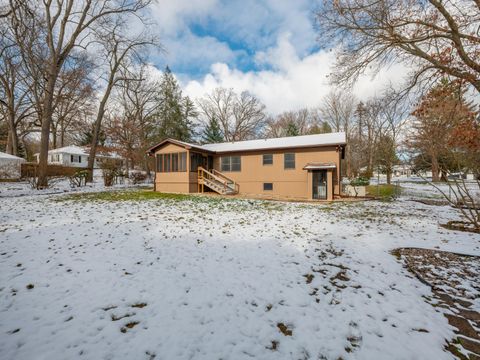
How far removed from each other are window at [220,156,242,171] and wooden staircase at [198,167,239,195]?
2.58 feet

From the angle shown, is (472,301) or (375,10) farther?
(375,10)

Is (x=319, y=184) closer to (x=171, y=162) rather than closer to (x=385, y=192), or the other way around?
(x=385, y=192)

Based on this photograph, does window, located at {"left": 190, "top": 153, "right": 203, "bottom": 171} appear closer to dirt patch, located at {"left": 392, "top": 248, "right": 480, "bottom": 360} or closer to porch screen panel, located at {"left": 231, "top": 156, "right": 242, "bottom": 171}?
porch screen panel, located at {"left": 231, "top": 156, "right": 242, "bottom": 171}

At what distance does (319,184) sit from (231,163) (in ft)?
22.2

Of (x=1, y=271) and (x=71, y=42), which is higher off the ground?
(x=71, y=42)

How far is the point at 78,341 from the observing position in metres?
2.39

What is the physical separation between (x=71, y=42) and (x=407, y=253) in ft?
75.2

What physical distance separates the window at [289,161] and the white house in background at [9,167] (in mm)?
26247

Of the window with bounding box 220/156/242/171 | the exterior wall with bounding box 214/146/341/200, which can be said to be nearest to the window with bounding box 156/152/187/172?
the window with bounding box 220/156/242/171

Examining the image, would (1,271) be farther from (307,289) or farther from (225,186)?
(225,186)

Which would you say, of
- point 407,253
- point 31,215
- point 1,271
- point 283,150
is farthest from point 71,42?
point 407,253

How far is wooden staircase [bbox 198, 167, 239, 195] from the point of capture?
15641 mm

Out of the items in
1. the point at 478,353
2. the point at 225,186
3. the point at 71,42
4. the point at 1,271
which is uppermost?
the point at 71,42

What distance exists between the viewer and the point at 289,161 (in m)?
15.2
